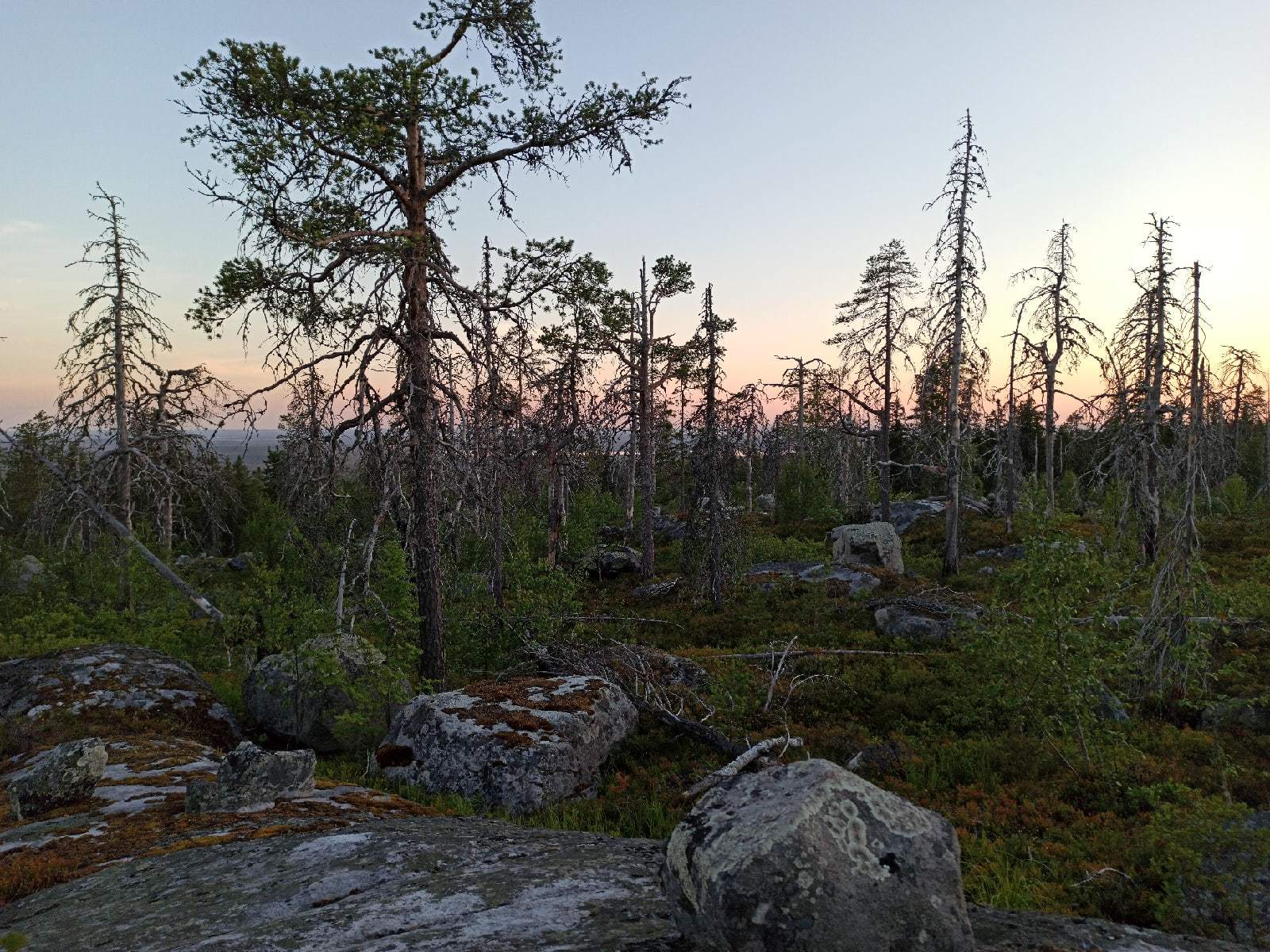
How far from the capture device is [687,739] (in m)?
10.1

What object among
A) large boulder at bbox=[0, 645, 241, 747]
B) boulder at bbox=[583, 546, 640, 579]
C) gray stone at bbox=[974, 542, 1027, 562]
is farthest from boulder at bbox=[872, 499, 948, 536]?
large boulder at bbox=[0, 645, 241, 747]

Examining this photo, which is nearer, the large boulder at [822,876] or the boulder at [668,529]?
the large boulder at [822,876]

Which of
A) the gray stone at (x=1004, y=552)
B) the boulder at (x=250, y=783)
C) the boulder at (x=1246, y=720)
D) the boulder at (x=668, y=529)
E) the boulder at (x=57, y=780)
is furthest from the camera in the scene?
the boulder at (x=668, y=529)

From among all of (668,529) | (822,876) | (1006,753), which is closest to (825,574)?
(1006,753)

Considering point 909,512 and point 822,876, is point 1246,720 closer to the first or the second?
point 822,876

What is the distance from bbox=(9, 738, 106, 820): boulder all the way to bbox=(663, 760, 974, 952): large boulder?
6110 mm

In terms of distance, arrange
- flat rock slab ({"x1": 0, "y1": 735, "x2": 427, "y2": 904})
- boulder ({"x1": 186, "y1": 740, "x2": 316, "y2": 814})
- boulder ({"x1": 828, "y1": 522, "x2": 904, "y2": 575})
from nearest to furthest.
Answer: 1. flat rock slab ({"x1": 0, "y1": 735, "x2": 427, "y2": 904})
2. boulder ({"x1": 186, "y1": 740, "x2": 316, "y2": 814})
3. boulder ({"x1": 828, "y1": 522, "x2": 904, "y2": 575})

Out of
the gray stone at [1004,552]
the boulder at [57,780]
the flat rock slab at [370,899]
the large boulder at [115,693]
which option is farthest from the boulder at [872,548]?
the boulder at [57,780]

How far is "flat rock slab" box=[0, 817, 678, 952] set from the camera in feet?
9.73

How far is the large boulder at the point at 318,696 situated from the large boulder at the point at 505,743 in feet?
2.32

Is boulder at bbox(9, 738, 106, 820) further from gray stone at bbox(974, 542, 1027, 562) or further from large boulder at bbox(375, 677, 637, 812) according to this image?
gray stone at bbox(974, 542, 1027, 562)

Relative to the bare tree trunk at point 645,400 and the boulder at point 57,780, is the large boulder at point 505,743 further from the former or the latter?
the bare tree trunk at point 645,400

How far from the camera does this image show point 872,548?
2320 centimetres

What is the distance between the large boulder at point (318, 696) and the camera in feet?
29.5
